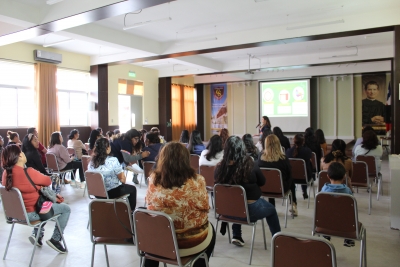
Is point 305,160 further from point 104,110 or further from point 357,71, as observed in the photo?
point 357,71

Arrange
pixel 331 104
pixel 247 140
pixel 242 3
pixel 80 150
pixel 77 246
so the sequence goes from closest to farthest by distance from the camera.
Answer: pixel 77 246, pixel 247 140, pixel 242 3, pixel 80 150, pixel 331 104

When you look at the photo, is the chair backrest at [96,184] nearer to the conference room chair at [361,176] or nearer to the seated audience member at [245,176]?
the seated audience member at [245,176]

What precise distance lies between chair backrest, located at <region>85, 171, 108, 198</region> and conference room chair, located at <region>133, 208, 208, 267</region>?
5.14ft

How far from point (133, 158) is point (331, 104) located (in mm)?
10749

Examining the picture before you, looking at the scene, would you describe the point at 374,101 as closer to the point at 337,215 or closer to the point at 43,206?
the point at 337,215

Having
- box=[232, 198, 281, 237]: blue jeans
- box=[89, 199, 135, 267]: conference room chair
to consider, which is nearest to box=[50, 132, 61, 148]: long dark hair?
box=[89, 199, 135, 267]: conference room chair

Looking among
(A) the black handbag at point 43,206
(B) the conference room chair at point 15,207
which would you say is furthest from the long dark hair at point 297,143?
(B) the conference room chair at point 15,207

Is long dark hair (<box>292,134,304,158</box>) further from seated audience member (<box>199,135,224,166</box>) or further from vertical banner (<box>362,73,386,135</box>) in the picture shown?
vertical banner (<box>362,73,386,135</box>)

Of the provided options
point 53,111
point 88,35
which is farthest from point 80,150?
point 53,111

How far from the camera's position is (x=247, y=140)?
4.76m

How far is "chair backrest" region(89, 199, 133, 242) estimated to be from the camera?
2385 millimetres

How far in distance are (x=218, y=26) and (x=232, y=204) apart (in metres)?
5.55

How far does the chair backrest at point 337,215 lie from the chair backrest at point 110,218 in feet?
5.14

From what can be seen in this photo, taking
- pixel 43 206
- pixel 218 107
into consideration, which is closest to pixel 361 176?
pixel 43 206
